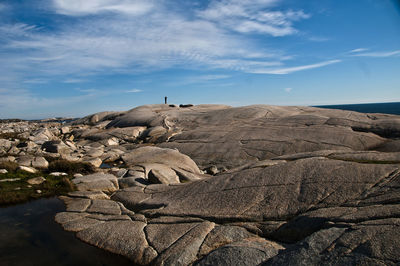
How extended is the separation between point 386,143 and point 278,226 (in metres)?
13.5

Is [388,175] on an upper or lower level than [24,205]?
upper

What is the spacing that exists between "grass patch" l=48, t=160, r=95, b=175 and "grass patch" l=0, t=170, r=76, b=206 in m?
1.76

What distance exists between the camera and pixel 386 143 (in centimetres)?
1688

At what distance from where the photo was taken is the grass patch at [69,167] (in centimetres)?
1670

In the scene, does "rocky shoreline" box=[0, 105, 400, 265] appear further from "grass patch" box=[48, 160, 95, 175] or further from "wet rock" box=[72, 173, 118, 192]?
"grass patch" box=[48, 160, 95, 175]

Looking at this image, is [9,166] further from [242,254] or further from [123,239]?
[242,254]

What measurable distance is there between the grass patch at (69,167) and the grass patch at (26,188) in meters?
1.76

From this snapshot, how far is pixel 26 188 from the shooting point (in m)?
13.2

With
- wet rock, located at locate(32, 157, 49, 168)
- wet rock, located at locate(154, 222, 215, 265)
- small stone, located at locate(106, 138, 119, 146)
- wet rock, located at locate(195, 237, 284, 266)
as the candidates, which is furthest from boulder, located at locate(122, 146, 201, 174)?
wet rock, located at locate(195, 237, 284, 266)

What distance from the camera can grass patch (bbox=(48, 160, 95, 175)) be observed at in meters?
16.7

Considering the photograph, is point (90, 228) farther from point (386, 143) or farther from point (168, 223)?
point (386, 143)

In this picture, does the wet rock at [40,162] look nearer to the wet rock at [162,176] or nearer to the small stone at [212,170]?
the wet rock at [162,176]

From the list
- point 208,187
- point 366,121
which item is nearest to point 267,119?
point 366,121

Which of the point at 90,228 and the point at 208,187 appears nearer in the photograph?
the point at 90,228
